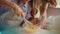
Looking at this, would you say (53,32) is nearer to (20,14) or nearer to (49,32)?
(49,32)

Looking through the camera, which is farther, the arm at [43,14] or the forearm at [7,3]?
the arm at [43,14]

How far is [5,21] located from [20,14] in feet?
0.29

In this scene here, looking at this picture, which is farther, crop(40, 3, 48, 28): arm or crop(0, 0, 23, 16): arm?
crop(40, 3, 48, 28): arm

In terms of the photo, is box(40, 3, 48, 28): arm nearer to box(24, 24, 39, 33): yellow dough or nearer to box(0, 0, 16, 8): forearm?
box(24, 24, 39, 33): yellow dough

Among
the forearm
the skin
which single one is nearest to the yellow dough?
the skin

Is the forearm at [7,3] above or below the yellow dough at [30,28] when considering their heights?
above

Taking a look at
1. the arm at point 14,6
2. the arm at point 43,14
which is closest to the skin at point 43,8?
the arm at point 43,14

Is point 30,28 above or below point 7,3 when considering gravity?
below

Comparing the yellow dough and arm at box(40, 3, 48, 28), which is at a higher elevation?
arm at box(40, 3, 48, 28)

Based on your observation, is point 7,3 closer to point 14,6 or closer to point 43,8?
point 14,6

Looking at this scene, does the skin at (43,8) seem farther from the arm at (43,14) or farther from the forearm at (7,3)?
the forearm at (7,3)

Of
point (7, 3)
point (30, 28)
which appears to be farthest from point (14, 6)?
point (30, 28)

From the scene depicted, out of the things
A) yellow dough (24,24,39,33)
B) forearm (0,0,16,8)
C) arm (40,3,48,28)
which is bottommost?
yellow dough (24,24,39,33)

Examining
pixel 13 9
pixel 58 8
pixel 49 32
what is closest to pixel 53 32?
pixel 49 32
